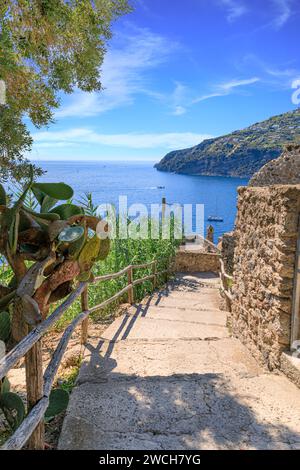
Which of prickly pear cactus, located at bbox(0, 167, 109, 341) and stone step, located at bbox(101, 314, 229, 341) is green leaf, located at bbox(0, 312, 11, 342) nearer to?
prickly pear cactus, located at bbox(0, 167, 109, 341)

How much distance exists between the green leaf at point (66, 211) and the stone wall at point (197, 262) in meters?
9.53

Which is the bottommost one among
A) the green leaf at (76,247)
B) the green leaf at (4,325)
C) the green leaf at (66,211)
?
the green leaf at (4,325)

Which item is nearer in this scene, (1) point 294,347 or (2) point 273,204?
(1) point 294,347

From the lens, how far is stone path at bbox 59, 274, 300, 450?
7.43 ft

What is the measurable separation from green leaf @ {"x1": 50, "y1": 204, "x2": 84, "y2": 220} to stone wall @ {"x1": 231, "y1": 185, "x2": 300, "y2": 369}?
1.76 meters

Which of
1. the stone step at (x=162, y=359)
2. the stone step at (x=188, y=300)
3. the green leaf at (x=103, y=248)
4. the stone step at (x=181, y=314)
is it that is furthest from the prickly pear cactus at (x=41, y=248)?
the stone step at (x=188, y=300)

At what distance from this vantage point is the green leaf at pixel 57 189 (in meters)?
2.26

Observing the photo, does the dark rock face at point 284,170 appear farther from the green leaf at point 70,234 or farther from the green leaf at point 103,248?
the green leaf at point 70,234

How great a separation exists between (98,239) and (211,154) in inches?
4519

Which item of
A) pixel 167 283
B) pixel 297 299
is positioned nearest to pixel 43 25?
pixel 297 299

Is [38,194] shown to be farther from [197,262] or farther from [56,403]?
[197,262]

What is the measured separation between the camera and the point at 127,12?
16.5 feet

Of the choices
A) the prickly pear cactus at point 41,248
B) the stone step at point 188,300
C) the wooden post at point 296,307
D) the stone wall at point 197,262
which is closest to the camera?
the prickly pear cactus at point 41,248

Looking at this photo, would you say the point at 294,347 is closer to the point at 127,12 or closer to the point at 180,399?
the point at 180,399
